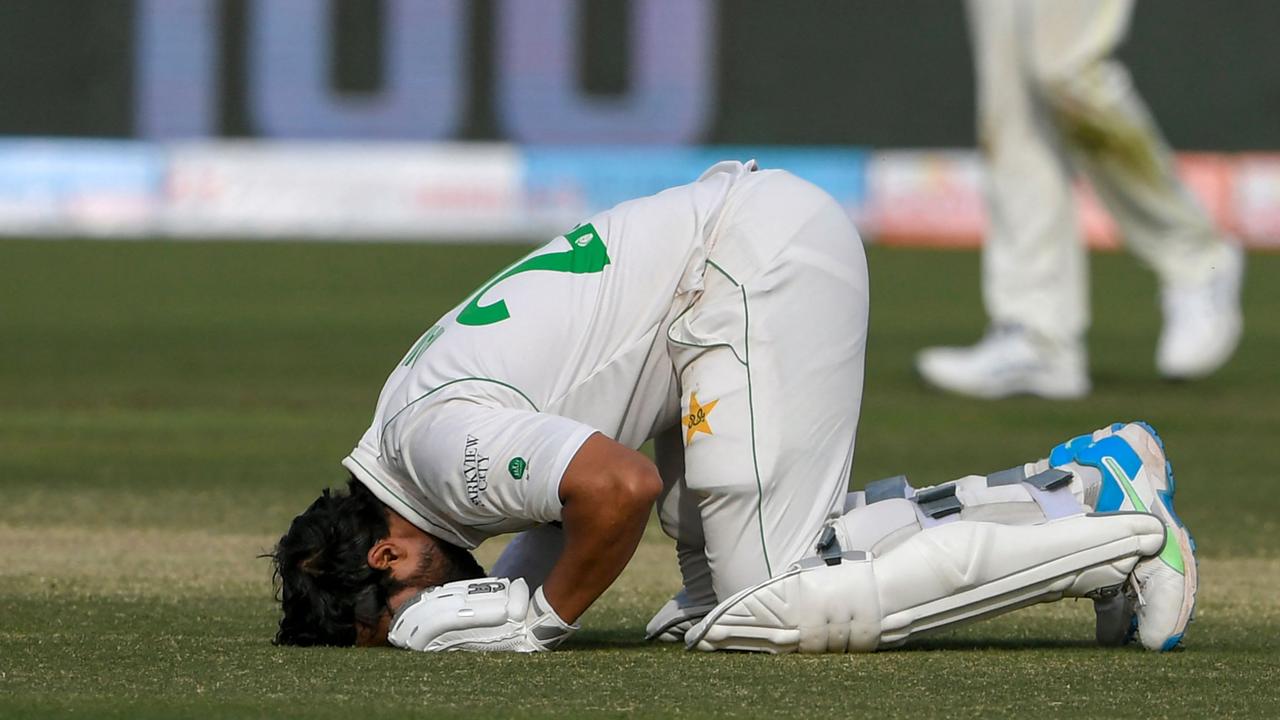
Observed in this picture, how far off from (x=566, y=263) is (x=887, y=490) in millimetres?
688

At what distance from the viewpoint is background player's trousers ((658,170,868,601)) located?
11.6 ft

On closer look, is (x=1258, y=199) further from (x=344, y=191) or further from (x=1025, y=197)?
(x=1025, y=197)

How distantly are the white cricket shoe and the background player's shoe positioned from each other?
386 millimetres

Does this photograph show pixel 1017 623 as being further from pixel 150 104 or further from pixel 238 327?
pixel 150 104

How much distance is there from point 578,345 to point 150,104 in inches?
566

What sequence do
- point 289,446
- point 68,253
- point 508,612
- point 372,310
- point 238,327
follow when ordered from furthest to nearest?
1. point 68,253
2. point 372,310
3. point 238,327
4. point 289,446
5. point 508,612

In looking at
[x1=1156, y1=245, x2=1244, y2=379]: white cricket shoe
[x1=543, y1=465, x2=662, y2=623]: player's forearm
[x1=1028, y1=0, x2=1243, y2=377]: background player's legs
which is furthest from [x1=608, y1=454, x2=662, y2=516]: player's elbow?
[x1=1156, y1=245, x2=1244, y2=379]: white cricket shoe

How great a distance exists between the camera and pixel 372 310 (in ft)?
38.5

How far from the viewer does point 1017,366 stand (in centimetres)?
834

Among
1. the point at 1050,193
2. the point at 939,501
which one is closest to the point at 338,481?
the point at 939,501

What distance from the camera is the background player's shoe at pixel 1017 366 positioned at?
27.3 ft

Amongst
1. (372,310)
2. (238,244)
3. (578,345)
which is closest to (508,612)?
(578,345)

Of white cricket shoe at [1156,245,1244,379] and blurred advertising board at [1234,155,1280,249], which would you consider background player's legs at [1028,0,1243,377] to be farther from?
blurred advertising board at [1234,155,1280,249]

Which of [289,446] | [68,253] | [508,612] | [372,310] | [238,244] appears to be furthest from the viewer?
[238,244]
